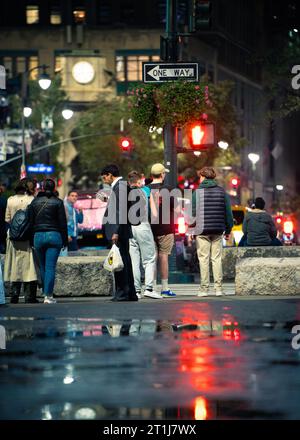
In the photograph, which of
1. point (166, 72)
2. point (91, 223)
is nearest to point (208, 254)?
point (166, 72)

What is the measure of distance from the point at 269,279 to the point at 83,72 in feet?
262

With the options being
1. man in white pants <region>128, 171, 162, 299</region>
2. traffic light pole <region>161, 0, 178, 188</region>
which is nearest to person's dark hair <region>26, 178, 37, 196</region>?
man in white pants <region>128, 171, 162, 299</region>

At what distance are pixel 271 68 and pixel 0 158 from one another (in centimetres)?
1011

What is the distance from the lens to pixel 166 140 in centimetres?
2566

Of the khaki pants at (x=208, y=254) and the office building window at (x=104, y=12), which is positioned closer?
the khaki pants at (x=208, y=254)

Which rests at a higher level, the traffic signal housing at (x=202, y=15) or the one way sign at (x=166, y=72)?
the traffic signal housing at (x=202, y=15)

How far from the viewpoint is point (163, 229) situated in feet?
68.1

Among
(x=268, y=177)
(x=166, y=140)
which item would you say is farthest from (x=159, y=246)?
(x=268, y=177)

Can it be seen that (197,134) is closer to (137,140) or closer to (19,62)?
(137,140)

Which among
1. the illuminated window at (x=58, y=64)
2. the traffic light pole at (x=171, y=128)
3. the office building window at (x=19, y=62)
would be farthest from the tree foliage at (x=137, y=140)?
the traffic light pole at (x=171, y=128)

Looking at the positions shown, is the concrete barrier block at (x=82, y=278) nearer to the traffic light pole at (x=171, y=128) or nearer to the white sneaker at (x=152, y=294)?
the white sneaker at (x=152, y=294)

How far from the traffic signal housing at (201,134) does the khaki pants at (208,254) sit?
5106 millimetres

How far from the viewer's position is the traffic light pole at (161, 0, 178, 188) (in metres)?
24.9

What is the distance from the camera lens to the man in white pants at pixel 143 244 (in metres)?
20.1
